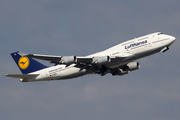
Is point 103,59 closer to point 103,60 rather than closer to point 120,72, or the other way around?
point 103,60

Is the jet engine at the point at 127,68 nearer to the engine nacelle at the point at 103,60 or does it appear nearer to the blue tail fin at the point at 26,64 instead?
the engine nacelle at the point at 103,60

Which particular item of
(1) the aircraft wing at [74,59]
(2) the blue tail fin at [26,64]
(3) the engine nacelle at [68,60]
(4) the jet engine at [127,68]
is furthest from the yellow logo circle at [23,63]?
(4) the jet engine at [127,68]

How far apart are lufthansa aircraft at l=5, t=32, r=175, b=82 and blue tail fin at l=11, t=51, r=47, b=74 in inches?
65.1

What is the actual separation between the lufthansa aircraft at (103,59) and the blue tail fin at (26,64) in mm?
1655

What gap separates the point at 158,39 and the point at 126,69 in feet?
34.8

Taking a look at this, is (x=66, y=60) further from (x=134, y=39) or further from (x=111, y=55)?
(x=134, y=39)

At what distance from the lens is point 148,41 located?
44656mm

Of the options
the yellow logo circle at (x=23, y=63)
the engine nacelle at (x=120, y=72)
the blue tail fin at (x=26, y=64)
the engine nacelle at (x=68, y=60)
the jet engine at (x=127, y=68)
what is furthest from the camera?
the yellow logo circle at (x=23, y=63)

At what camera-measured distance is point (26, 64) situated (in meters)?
55.0

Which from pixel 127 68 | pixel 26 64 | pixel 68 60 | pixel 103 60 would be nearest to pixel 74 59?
pixel 68 60

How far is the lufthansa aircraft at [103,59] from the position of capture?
44.5m

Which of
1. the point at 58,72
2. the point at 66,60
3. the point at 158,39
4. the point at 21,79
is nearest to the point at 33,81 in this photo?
the point at 21,79

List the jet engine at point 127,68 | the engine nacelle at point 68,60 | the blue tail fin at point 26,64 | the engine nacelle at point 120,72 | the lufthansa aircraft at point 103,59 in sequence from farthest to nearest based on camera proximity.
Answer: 1. the blue tail fin at point 26,64
2. the engine nacelle at point 120,72
3. the jet engine at point 127,68
4. the lufthansa aircraft at point 103,59
5. the engine nacelle at point 68,60

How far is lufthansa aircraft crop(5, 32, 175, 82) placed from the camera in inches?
1751
